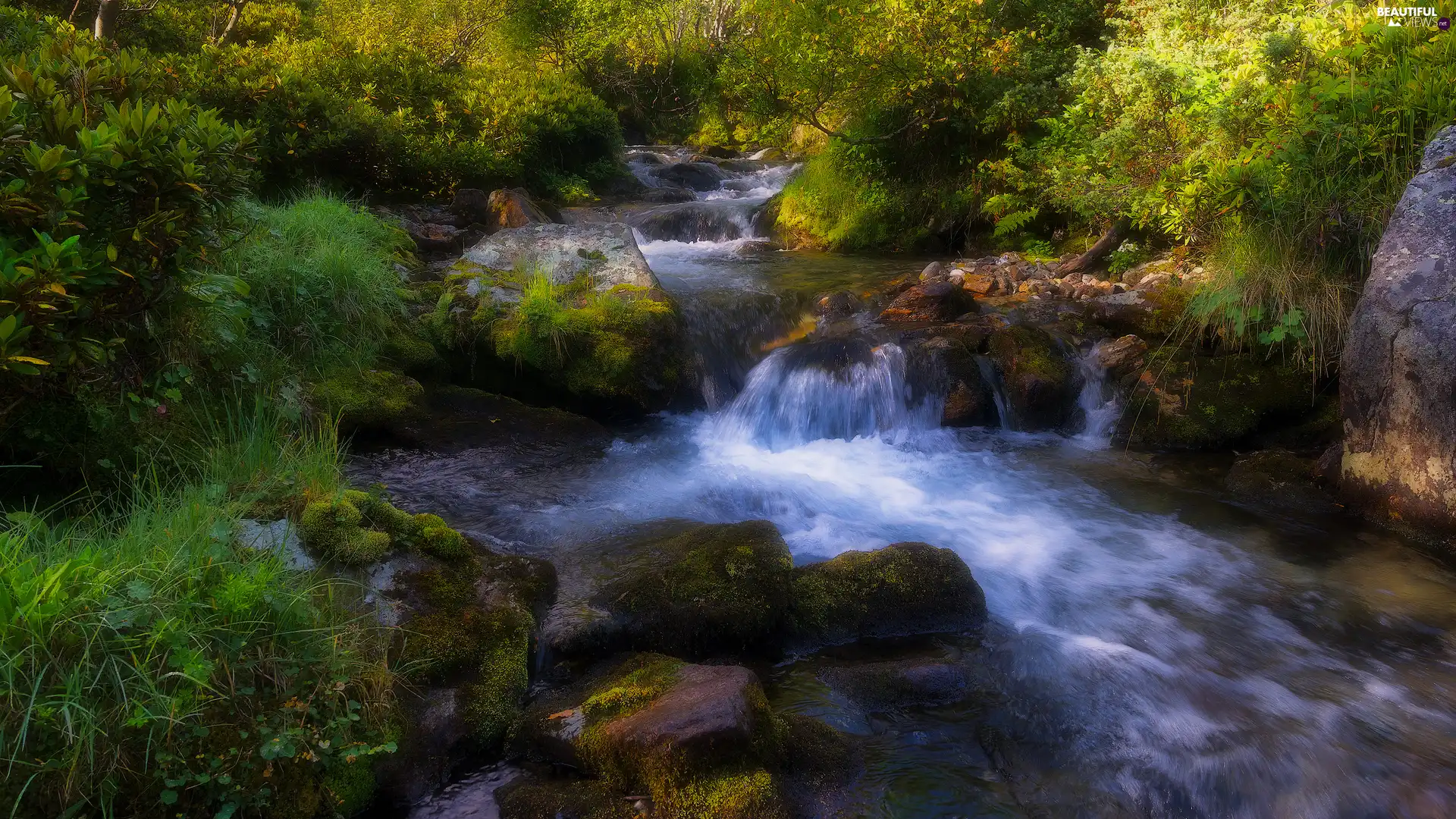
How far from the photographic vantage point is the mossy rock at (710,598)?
14.7 ft

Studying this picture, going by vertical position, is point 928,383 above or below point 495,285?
below

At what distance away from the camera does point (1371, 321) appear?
237 inches

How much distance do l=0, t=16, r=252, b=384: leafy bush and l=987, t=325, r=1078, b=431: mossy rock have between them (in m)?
7.10

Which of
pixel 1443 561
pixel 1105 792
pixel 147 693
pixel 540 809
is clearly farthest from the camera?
pixel 1443 561

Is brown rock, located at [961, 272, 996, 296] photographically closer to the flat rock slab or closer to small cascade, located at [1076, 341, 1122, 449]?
small cascade, located at [1076, 341, 1122, 449]

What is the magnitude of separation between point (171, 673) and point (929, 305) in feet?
27.8

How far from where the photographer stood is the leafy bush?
10.3 feet

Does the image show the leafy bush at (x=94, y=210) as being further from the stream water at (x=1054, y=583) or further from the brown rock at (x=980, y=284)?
the brown rock at (x=980, y=284)

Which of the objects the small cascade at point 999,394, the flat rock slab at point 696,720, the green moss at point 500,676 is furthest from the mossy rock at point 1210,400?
the green moss at point 500,676

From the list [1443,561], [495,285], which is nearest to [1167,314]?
[1443,561]

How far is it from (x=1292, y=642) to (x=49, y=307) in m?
6.58

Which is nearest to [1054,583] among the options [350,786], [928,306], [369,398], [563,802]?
[563,802]

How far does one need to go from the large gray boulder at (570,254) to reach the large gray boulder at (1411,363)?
6313 mm

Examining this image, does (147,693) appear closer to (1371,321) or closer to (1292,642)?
(1292,642)
